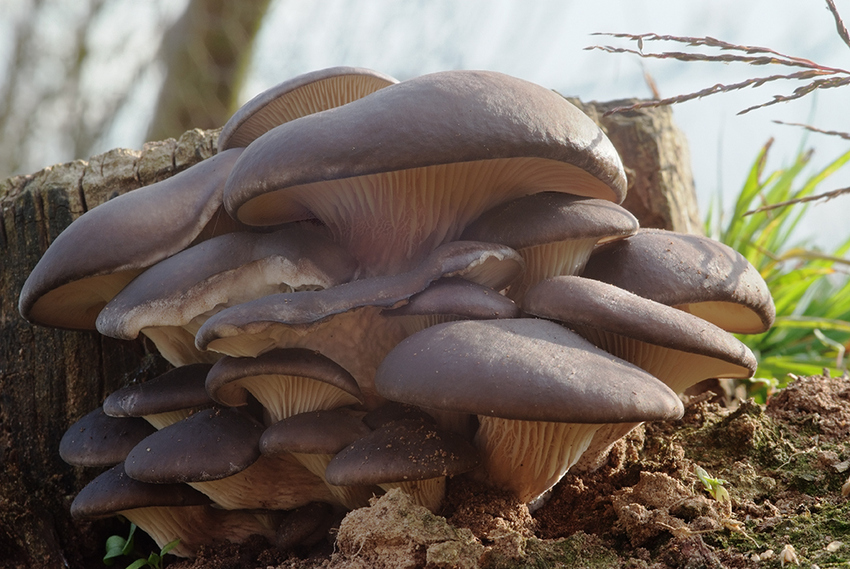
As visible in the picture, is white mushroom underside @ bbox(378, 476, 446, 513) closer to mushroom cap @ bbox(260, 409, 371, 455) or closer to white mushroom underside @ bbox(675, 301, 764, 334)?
mushroom cap @ bbox(260, 409, 371, 455)

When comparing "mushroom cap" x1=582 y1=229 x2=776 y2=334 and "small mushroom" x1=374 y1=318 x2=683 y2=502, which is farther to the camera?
"mushroom cap" x1=582 y1=229 x2=776 y2=334

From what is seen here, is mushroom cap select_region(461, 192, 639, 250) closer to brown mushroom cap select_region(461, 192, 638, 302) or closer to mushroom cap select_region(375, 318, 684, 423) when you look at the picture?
brown mushroom cap select_region(461, 192, 638, 302)

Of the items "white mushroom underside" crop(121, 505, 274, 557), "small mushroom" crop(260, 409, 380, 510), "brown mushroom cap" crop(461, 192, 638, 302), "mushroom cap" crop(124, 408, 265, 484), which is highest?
"brown mushroom cap" crop(461, 192, 638, 302)

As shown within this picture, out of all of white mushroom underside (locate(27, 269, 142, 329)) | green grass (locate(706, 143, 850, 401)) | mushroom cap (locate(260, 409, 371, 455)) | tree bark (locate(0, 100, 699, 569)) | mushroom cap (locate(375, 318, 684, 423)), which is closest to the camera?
mushroom cap (locate(375, 318, 684, 423))

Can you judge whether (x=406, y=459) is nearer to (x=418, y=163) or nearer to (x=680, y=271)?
(x=418, y=163)

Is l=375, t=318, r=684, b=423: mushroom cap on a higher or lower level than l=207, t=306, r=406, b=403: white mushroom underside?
higher

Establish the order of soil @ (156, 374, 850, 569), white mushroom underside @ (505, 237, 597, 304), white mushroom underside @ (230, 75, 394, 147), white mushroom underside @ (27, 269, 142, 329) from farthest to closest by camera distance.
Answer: white mushroom underside @ (230, 75, 394, 147) → white mushroom underside @ (27, 269, 142, 329) → white mushroom underside @ (505, 237, 597, 304) → soil @ (156, 374, 850, 569)

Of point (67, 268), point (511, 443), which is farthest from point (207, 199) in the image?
point (511, 443)

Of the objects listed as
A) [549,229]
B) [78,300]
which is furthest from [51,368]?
[549,229]

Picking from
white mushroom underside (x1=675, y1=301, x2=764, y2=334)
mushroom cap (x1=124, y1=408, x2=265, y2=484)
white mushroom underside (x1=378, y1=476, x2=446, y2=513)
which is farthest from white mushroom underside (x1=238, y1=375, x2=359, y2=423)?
white mushroom underside (x1=675, y1=301, x2=764, y2=334)
